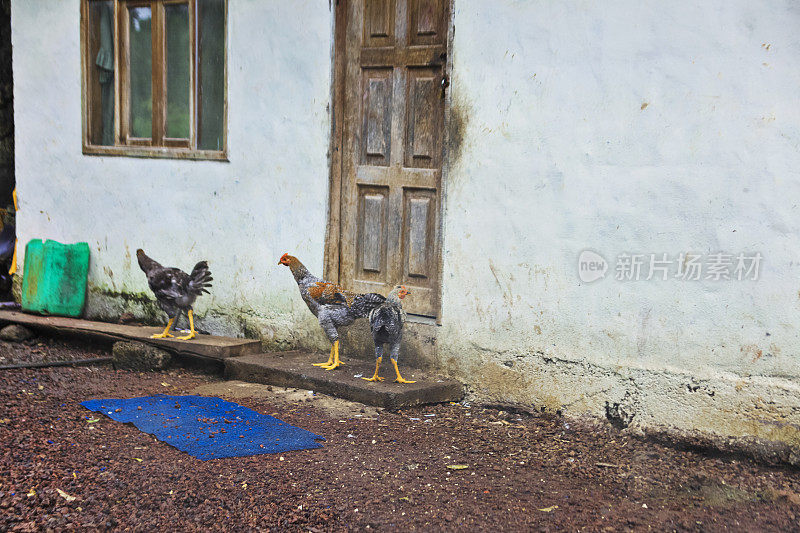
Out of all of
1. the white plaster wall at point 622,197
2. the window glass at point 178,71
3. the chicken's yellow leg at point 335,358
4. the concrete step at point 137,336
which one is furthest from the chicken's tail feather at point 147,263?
the white plaster wall at point 622,197

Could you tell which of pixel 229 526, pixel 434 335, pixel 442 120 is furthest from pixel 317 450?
pixel 442 120

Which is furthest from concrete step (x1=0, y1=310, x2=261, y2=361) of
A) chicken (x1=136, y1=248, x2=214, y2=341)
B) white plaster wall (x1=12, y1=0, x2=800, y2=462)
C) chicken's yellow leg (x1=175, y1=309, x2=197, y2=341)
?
white plaster wall (x1=12, y1=0, x2=800, y2=462)

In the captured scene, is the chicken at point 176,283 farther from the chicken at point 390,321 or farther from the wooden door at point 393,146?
the chicken at point 390,321

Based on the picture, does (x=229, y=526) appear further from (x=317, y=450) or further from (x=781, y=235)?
(x=781, y=235)

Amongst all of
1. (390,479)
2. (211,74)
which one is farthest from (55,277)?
(390,479)

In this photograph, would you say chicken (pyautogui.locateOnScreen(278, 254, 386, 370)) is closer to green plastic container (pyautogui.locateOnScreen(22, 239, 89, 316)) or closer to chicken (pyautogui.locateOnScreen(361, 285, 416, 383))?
chicken (pyautogui.locateOnScreen(361, 285, 416, 383))

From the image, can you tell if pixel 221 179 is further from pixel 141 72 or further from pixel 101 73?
pixel 101 73

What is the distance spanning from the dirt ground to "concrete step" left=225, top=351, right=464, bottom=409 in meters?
0.11

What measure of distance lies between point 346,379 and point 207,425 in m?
1.07

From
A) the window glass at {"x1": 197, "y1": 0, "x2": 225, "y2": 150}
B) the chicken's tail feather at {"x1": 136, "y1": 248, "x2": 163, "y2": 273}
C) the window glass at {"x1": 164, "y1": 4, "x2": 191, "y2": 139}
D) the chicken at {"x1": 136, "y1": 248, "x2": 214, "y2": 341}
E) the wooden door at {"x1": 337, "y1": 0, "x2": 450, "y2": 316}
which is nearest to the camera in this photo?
the wooden door at {"x1": 337, "y1": 0, "x2": 450, "y2": 316}

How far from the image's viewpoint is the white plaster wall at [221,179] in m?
6.02

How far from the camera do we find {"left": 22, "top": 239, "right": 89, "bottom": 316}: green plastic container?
7293 mm

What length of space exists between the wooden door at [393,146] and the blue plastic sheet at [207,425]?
1.43 m

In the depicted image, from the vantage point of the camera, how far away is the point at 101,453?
4.20m
